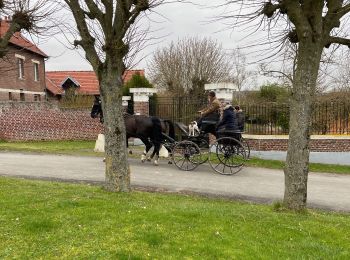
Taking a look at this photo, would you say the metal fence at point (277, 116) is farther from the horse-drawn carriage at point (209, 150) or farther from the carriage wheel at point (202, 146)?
the carriage wheel at point (202, 146)

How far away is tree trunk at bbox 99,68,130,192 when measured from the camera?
722 centimetres

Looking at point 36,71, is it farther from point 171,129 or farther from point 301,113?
point 301,113

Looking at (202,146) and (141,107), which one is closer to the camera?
(202,146)

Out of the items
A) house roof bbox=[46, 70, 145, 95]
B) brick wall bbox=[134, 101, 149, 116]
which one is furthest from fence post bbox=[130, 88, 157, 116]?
house roof bbox=[46, 70, 145, 95]

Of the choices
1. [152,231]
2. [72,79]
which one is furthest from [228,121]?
[72,79]

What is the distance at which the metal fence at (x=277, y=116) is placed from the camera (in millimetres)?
15875

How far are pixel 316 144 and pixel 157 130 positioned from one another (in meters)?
6.40

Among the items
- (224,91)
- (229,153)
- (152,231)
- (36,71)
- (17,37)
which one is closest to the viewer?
(152,231)

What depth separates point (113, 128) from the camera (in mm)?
7215

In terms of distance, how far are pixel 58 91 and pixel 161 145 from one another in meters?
34.1

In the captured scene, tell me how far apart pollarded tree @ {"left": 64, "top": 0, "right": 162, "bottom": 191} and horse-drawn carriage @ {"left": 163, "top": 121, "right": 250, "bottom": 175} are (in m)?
5.20

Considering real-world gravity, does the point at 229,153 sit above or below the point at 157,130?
below

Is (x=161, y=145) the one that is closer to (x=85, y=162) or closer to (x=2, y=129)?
(x=85, y=162)

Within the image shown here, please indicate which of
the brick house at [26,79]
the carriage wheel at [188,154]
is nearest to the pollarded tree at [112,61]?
the carriage wheel at [188,154]
